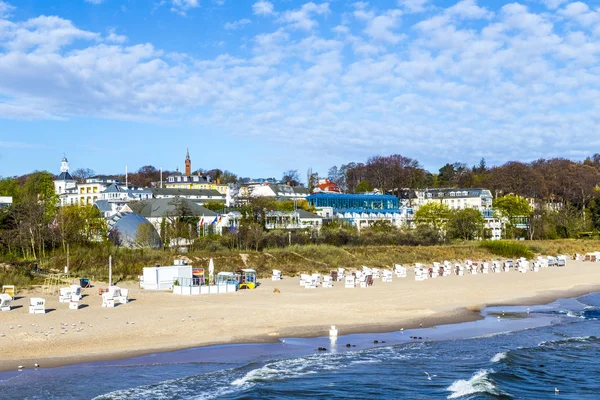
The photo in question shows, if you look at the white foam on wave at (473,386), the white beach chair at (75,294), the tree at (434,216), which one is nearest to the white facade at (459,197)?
the tree at (434,216)

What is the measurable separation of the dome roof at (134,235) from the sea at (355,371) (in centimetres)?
3300

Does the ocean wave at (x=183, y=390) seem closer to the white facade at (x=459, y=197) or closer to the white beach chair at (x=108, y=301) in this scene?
the white beach chair at (x=108, y=301)

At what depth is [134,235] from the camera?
55469 millimetres

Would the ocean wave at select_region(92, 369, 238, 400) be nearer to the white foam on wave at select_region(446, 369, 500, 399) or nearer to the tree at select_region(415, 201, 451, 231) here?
the white foam on wave at select_region(446, 369, 500, 399)

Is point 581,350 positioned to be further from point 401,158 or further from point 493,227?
point 401,158

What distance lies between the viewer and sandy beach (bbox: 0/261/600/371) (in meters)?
21.7

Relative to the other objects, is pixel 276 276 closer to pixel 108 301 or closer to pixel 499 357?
pixel 108 301

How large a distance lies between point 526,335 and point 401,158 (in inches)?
4137

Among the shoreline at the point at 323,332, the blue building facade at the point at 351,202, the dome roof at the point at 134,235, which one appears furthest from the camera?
the blue building facade at the point at 351,202

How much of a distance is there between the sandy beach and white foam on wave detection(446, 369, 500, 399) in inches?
287

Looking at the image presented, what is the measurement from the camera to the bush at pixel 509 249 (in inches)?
2542

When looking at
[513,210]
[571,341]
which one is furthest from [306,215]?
[571,341]

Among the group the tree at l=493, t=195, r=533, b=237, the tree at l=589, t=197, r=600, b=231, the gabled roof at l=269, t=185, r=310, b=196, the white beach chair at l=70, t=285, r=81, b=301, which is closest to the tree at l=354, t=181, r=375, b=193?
the gabled roof at l=269, t=185, r=310, b=196

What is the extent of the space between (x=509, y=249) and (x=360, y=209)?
29273 millimetres
